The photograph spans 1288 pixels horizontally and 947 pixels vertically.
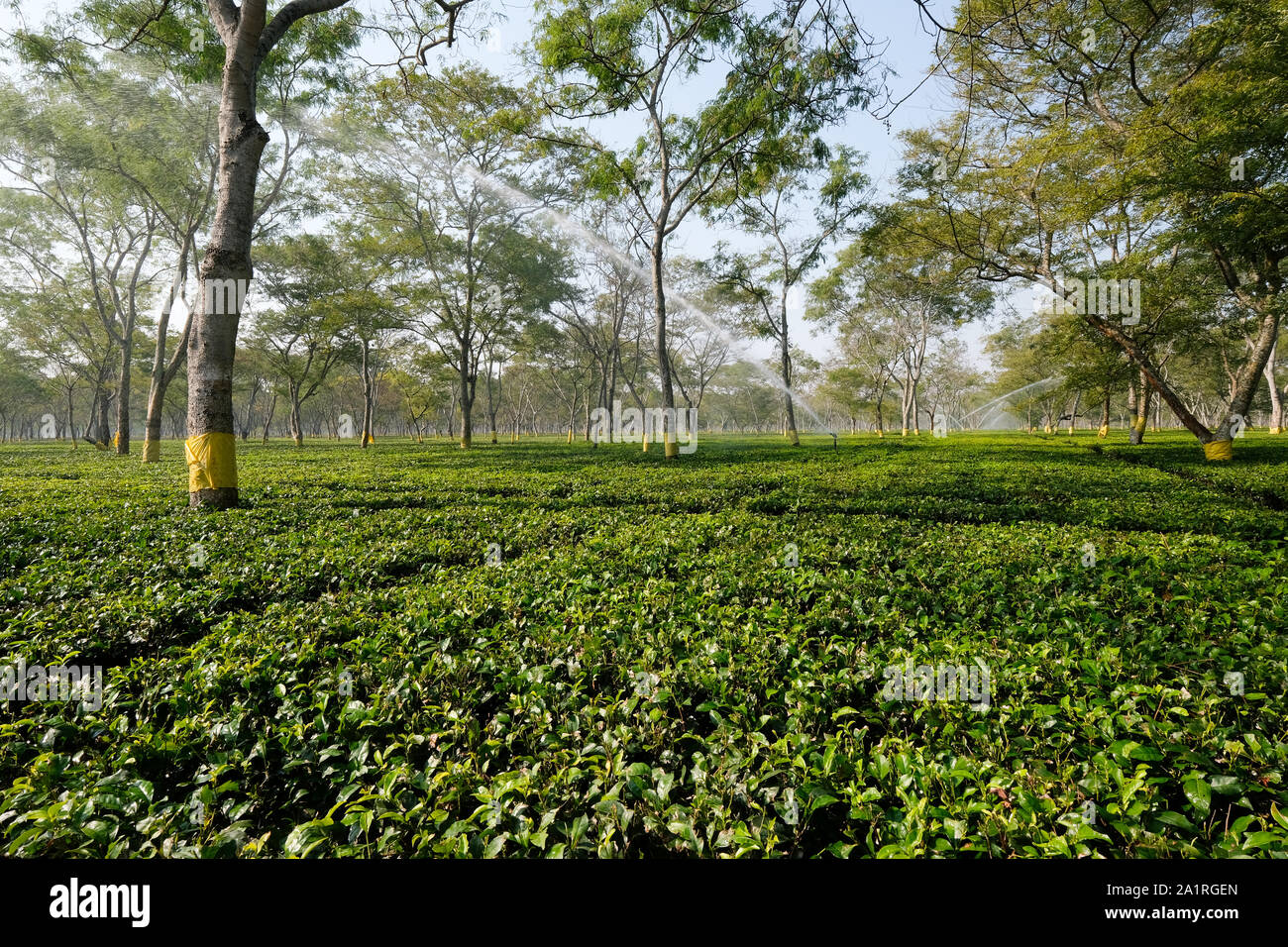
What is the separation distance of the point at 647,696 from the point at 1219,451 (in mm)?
22374

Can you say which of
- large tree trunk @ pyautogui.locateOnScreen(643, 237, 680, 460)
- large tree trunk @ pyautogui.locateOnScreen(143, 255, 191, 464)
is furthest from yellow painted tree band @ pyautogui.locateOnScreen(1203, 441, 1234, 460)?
large tree trunk @ pyautogui.locateOnScreen(143, 255, 191, 464)

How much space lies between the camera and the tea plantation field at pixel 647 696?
1766 millimetres

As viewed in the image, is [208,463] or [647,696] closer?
[647,696]

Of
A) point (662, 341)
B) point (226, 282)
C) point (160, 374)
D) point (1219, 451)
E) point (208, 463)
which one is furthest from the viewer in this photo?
point (160, 374)

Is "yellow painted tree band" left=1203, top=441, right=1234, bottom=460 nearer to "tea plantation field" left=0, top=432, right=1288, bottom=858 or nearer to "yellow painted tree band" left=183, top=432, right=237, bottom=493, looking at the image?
"tea plantation field" left=0, top=432, right=1288, bottom=858

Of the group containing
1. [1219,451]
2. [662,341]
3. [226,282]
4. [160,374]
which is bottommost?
[1219,451]

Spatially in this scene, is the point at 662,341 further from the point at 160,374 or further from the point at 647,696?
the point at 160,374

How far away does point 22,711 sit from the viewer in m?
2.62

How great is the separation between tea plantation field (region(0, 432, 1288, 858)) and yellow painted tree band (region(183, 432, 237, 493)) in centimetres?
207

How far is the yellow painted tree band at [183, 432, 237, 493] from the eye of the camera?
7695mm

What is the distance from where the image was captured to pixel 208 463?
25.2 ft

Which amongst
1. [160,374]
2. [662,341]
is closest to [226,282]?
[662,341]

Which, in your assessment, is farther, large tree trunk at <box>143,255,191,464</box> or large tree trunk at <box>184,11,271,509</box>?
large tree trunk at <box>143,255,191,464</box>

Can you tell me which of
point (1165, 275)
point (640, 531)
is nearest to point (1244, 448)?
point (1165, 275)
